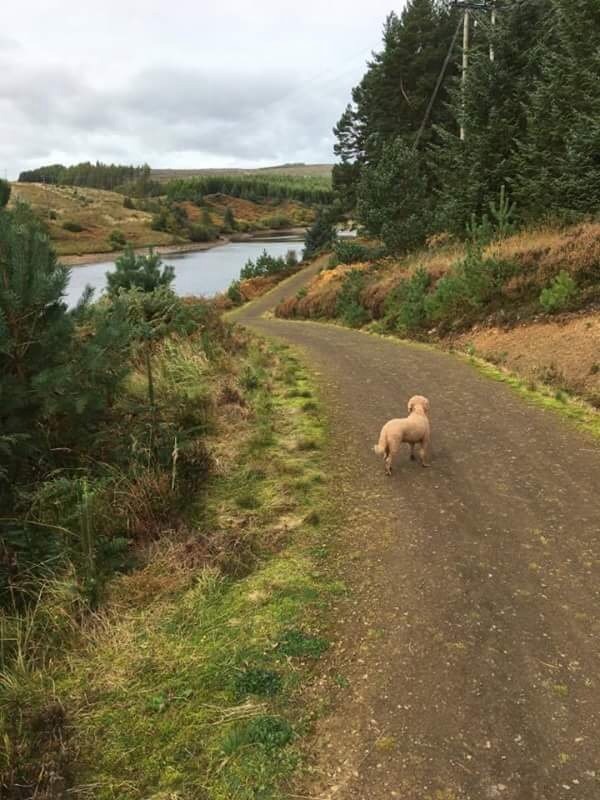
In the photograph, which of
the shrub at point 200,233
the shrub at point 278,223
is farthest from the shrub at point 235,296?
the shrub at point 278,223

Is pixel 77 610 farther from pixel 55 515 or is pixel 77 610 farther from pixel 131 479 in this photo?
pixel 131 479

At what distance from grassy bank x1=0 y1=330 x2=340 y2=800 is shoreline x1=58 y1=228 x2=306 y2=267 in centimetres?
3482

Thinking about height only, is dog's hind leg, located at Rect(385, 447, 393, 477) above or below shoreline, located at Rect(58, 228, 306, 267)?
below

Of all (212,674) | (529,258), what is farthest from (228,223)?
(212,674)

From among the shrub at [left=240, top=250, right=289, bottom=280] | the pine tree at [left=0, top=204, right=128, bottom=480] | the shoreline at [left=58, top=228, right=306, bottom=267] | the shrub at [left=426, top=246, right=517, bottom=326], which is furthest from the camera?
the shoreline at [left=58, top=228, right=306, bottom=267]

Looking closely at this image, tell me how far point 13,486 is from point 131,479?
0.95m

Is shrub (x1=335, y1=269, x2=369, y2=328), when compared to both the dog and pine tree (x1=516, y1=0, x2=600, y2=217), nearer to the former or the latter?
pine tree (x1=516, y1=0, x2=600, y2=217)

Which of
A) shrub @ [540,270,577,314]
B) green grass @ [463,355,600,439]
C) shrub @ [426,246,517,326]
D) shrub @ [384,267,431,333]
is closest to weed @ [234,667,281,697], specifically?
green grass @ [463,355,600,439]

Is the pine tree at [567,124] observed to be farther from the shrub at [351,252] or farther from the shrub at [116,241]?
the shrub at [116,241]

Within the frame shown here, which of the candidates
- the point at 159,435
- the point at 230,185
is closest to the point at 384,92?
the point at 159,435

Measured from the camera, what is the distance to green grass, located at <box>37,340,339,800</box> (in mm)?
2756

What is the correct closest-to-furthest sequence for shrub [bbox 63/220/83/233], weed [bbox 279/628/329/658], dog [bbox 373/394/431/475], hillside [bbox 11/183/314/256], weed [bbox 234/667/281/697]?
weed [bbox 234/667/281/697], weed [bbox 279/628/329/658], dog [bbox 373/394/431/475], hillside [bbox 11/183/314/256], shrub [bbox 63/220/83/233]

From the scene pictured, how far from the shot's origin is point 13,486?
471cm

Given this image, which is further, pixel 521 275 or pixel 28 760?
pixel 521 275
